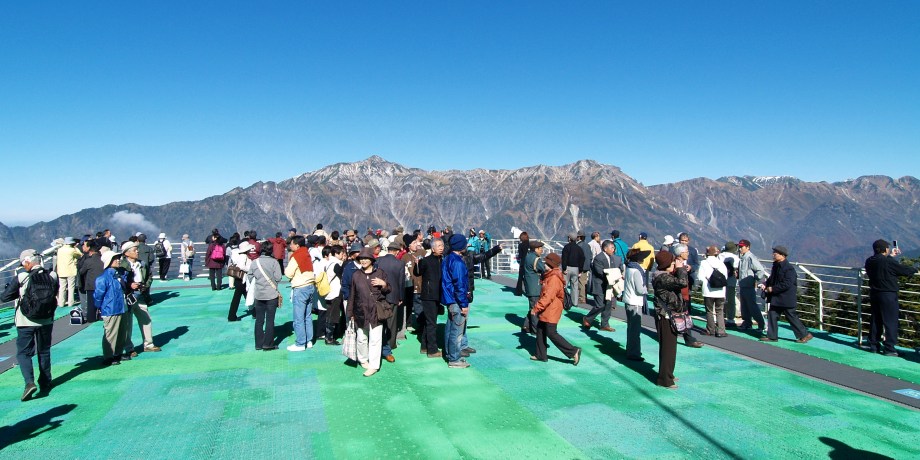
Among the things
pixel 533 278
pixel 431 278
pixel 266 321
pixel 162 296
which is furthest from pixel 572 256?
pixel 162 296

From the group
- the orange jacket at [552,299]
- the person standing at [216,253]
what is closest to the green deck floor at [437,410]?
the orange jacket at [552,299]

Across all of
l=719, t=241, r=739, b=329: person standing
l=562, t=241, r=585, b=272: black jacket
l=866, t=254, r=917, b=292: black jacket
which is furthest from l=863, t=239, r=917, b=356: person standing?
l=562, t=241, r=585, b=272: black jacket

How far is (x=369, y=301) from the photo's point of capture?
7.19 m

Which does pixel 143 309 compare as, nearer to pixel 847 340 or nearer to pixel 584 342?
pixel 584 342

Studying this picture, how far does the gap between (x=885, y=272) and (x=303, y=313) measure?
356 inches

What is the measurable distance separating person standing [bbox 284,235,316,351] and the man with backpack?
9.98ft

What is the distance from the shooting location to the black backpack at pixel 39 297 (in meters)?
6.38

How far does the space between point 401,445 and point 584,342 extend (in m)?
5.06

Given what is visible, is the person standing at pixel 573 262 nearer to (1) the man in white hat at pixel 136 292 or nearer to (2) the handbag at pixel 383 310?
(2) the handbag at pixel 383 310

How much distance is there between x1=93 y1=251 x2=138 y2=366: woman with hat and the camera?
7.46 meters

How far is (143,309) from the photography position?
8.42 meters

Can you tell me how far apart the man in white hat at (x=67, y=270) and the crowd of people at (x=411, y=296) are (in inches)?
95.3

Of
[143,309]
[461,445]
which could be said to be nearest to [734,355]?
[461,445]

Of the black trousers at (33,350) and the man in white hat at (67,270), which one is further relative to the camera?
the man in white hat at (67,270)
